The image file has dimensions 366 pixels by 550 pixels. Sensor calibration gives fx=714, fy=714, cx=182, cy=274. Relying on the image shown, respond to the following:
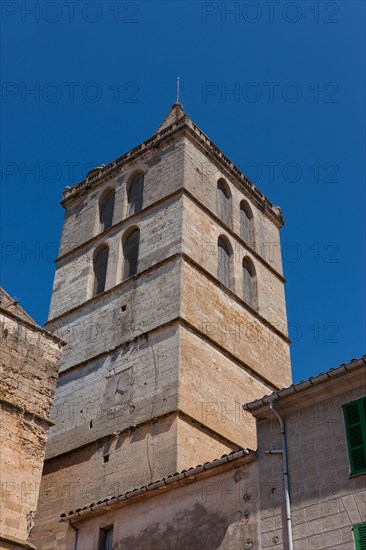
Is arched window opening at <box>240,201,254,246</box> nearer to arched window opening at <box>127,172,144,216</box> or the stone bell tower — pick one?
the stone bell tower

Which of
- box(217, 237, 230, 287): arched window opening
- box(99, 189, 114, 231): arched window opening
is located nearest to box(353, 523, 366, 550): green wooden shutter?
box(217, 237, 230, 287): arched window opening

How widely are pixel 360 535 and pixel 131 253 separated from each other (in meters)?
13.1

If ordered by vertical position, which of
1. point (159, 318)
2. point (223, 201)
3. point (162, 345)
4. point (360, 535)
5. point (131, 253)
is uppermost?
point (223, 201)

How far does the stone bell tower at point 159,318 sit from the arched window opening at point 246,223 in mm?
47

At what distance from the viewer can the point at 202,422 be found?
1576cm

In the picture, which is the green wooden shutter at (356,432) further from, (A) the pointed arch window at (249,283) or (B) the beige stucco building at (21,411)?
(A) the pointed arch window at (249,283)

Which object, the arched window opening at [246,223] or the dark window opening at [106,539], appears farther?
the arched window opening at [246,223]

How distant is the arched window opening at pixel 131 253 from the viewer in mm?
19766

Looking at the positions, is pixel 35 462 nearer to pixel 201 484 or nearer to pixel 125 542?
pixel 125 542

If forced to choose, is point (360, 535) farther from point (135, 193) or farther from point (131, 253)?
point (135, 193)

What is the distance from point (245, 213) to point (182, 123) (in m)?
3.62

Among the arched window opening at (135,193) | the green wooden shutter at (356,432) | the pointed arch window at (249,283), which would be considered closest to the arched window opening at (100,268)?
the arched window opening at (135,193)

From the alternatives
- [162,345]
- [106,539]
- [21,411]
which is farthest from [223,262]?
[106,539]

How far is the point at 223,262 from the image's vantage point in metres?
20.3
